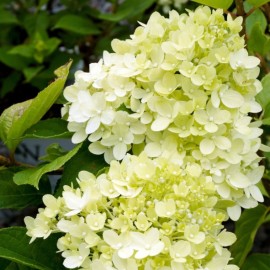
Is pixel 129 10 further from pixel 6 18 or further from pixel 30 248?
pixel 30 248

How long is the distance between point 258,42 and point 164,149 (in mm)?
434

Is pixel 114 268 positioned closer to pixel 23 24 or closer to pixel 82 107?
pixel 82 107

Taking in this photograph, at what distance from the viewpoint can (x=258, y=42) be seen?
1.41 meters

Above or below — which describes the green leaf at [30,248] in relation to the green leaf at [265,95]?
below

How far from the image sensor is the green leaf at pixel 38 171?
1.13m

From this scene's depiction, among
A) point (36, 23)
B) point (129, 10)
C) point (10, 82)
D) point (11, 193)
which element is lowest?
point (10, 82)

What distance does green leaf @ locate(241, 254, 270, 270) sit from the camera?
1422 mm

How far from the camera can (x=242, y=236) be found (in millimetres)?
1414

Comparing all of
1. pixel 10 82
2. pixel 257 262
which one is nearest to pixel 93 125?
pixel 257 262

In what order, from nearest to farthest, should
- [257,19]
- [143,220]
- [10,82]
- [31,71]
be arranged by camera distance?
1. [143,220]
2. [257,19]
3. [31,71]
4. [10,82]

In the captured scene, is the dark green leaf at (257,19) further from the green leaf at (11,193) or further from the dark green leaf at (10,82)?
the dark green leaf at (10,82)

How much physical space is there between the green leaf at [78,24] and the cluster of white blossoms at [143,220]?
964mm

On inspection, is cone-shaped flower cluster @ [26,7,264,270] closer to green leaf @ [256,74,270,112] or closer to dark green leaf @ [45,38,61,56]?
green leaf @ [256,74,270,112]

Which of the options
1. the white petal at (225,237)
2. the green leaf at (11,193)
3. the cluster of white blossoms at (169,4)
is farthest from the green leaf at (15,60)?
the white petal at (225,237)
